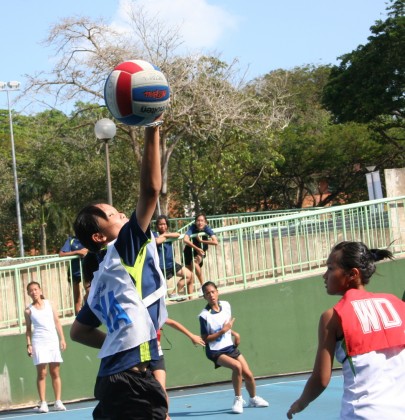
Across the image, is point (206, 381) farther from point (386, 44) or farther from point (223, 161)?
point (386, 44)

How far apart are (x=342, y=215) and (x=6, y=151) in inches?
1498

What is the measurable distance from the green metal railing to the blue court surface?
161cm

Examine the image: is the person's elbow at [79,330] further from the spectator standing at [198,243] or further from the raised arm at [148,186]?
the spectator standing at [198,243]

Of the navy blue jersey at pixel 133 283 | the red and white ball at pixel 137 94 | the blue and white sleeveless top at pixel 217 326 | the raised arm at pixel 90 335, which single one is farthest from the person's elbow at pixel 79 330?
the blue and white sleeveless top at pixel 217 326

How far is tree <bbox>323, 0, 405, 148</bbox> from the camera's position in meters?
38.6

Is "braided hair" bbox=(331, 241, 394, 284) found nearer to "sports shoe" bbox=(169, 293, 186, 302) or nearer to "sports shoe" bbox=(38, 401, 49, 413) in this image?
"sports shoe" bbox=(38, 401, 49, 413)

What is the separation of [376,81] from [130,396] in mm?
36210

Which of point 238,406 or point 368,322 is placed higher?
point 368,322

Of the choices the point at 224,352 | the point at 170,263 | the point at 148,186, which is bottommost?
the point at 224,352

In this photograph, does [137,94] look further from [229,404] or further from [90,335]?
[229,404]

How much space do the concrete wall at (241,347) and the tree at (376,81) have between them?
2458cm

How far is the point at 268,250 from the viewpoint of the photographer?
49.2 feet

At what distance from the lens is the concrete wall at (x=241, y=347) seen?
13391 millimetres

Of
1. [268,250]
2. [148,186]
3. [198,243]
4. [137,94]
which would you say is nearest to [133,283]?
[148,186]
